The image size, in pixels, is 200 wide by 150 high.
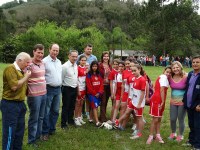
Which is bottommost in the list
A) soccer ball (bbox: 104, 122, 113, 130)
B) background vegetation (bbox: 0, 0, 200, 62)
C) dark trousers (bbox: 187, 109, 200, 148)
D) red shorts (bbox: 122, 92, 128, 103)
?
soccer ball (bbox: 104, 122, 113, 130)

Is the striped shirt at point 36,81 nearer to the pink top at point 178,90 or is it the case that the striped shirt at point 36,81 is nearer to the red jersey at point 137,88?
the red jersey at point 137,88

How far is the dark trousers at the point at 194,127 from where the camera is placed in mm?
6257

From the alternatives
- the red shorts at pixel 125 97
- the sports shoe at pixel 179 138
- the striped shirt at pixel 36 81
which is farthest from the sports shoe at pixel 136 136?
the striped shirt at pixel 36 81

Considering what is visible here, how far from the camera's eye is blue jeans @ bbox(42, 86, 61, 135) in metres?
6.55

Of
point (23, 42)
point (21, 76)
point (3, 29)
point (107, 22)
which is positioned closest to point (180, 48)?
point (23, 42)

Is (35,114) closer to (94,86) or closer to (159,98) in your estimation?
(94,86)

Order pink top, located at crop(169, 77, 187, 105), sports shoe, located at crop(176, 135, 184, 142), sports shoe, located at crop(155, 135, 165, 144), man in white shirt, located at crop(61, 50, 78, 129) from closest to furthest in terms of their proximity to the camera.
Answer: pink top, located at crop(169, 77, 187, 105) < sports shoe, located at crop(155, 135, 165, 144) < sports shoe, located at crop(176, 135, 184, 142) < man in white shirt, located at crop(61, 50, 78, 129)

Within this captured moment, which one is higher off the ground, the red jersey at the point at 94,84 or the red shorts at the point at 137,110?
the red jersey at the point at 94,84

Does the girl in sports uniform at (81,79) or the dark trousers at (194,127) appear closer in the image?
the dark trousers at (194,127)

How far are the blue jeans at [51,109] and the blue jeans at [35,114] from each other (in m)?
0.28

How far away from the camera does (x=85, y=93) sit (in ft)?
27.0

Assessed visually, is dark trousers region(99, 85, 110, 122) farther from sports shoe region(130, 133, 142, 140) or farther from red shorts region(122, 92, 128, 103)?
sports shoe region(130, 133, 142, 140)

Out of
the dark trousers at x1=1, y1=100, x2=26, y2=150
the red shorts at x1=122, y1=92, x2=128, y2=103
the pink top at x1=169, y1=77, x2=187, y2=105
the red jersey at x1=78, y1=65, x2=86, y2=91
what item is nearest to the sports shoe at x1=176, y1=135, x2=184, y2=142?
the pink top at x1=169, y1=77, x2=187, y2=105

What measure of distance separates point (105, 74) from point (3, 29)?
58.5m
